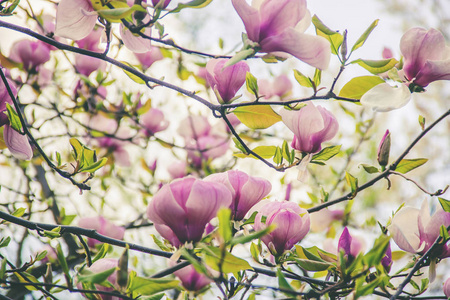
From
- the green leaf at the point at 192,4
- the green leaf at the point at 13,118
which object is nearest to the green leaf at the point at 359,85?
the green leaf at the point at 192,4

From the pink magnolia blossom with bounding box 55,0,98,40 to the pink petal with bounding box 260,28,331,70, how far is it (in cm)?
26

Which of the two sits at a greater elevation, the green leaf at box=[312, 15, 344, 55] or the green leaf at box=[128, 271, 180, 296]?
the green leaf at box=[312, 15, 344, 55]

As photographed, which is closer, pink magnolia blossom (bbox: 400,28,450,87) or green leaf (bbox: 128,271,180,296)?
green leaf (bbox: 128,271,180,296)

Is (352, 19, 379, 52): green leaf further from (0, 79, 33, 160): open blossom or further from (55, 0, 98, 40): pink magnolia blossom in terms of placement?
(0, 79, 33, 160): open blossom

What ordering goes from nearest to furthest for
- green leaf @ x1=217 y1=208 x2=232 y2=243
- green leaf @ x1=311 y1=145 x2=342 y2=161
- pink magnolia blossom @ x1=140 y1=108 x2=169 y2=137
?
green leaf @ x1=217 y1=208 x2=232 y2=243 → green leaf @ x1=311 y1=145 x2=342 y2=161 → pink magnolia blossom @ x1=140 y1=108 x2=169 y2=137

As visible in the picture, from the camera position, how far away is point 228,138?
1.44 m

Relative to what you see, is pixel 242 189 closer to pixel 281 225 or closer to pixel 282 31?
pixel 281 225

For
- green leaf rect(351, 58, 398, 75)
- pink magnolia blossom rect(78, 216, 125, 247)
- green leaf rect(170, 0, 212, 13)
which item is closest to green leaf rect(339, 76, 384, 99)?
green leaf rect(351, 58, 398, 75)

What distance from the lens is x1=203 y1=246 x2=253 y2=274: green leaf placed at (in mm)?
466

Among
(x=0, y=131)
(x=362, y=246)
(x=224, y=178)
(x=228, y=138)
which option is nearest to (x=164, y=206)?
(x=224, y=178)

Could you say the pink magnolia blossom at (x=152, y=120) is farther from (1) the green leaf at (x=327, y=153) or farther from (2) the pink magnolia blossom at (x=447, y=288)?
(2) the pink magnolia blossom at (x=447, y=288)

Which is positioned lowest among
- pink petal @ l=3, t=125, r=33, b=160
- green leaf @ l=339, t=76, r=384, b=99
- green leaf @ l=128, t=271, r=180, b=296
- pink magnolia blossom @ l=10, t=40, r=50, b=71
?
green leaf @ l=128, t=271, r=180, b=296

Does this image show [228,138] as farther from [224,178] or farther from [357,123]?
[224,178]

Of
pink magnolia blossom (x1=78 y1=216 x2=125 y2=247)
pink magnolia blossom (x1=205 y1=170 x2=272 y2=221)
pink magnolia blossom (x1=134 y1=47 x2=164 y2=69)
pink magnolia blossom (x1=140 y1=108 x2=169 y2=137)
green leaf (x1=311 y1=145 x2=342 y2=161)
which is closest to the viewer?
pink magnolia blossom (x1=205 y1=170 x2=272 y2=221)
